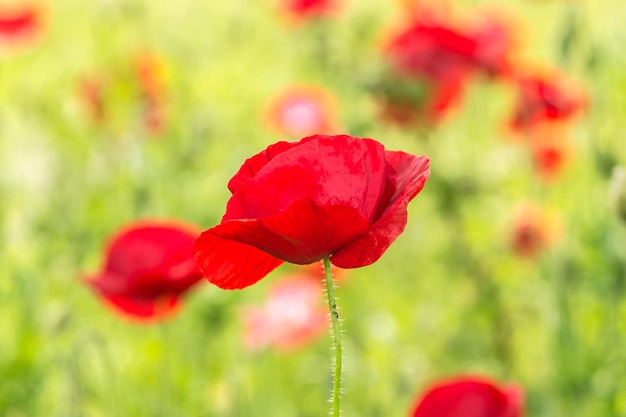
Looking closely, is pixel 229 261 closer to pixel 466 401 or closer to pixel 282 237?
pixel 282 237

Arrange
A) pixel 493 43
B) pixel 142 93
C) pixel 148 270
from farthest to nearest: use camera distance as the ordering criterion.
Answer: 1. pixel 142 93
2. pixel 493 43
3. pixel 148 270

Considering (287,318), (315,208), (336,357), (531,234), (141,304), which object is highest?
(531,234)

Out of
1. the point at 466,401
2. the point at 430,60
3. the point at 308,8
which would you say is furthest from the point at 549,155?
the point at 466,401

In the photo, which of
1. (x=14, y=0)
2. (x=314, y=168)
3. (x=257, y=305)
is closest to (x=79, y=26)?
(x=14, y=0)

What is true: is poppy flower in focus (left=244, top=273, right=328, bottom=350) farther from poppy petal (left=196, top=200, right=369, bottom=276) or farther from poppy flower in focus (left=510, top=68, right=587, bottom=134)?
poppy petal (left=196, top=200, right=369, bottom=276)

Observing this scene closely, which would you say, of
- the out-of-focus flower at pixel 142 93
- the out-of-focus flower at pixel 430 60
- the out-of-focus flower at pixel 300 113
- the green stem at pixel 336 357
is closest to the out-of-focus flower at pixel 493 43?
the out-of-focus flower at pixel 430 60

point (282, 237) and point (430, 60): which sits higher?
point (430, 60)

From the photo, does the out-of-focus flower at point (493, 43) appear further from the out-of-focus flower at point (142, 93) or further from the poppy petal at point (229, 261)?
the poppy petal at point (229, 261)

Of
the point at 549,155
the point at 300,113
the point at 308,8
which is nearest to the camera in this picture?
the point at 549,155
